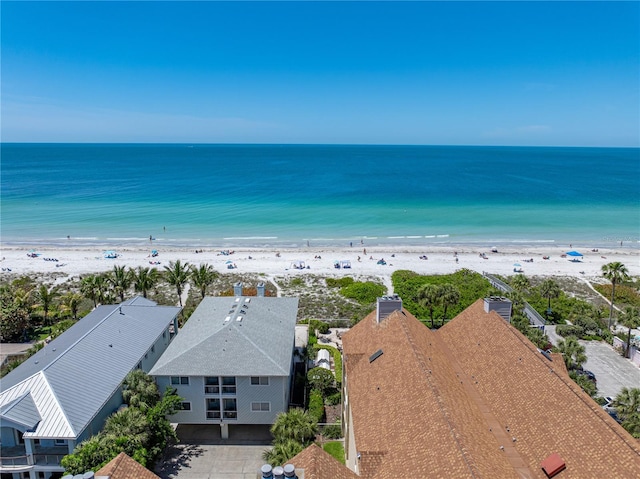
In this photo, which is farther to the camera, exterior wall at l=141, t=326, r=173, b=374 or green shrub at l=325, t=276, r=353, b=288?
green shrub at l=325, t=276, r=353, b=288

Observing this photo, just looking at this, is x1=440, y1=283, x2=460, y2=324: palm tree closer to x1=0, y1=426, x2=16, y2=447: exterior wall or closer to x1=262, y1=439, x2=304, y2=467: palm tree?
x1=262, y1=439, x2=304, y2=467: palm tree

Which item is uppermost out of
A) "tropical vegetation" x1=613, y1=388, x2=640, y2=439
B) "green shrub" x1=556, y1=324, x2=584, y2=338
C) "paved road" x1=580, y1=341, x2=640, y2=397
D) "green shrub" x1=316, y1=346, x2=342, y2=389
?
"tropical vegetation" x1=613, y1=388, x2=640, y2=439

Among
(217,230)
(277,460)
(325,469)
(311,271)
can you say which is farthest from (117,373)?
(217,230)

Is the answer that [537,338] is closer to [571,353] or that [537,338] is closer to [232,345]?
[571,353]

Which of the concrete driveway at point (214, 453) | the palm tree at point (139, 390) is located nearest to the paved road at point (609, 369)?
the concrete driveway at point (214, 453)

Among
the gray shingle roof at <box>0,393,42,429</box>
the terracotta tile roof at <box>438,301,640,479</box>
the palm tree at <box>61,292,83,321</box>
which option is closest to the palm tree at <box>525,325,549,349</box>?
the terracotta tile roof at <box>438,301,640,479</box>

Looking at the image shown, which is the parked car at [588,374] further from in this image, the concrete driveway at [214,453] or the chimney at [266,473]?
the chimney at [266,473]

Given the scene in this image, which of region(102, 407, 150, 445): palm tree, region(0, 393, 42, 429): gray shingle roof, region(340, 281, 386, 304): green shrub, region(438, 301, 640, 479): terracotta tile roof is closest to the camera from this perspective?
region(438, 301, 640, 479): terracotta tile roof
